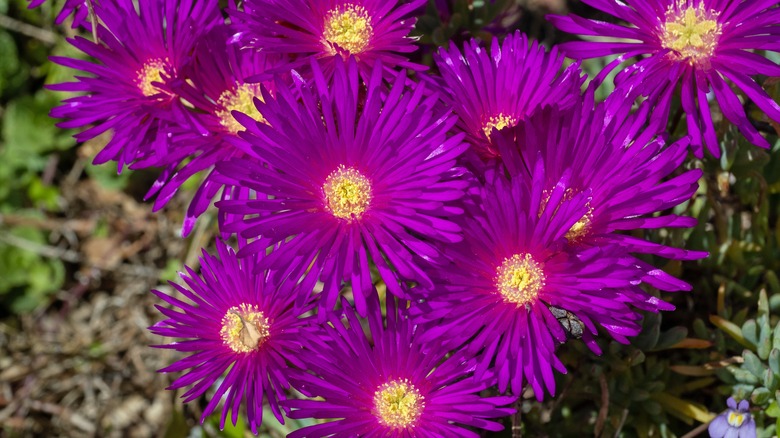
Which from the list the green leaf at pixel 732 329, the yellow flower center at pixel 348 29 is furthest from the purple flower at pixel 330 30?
the green leaf at pixel 732 329

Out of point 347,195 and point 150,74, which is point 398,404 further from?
point 150,74

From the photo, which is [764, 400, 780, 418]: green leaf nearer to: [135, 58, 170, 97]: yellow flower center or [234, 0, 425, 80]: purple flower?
[234, 0, 425, 80]: purple flower

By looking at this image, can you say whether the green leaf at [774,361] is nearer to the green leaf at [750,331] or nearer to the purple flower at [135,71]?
the green leaf at [750,331]

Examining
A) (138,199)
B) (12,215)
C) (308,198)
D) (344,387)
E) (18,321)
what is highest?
(138,199)

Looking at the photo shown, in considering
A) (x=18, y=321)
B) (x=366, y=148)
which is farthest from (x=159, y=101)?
(x=18, y=321)

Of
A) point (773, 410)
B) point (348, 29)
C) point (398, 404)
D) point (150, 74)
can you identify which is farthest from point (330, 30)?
point (773, 410)

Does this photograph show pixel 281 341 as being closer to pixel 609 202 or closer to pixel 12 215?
pixel 609 202

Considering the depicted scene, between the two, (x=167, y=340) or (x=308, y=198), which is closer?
(x=308, y=198)
